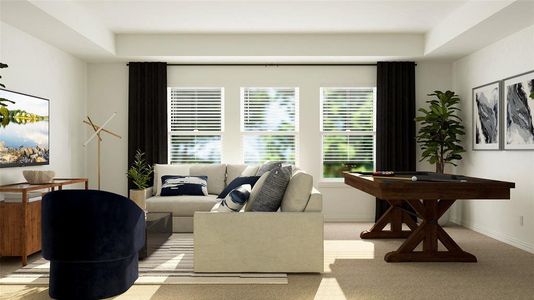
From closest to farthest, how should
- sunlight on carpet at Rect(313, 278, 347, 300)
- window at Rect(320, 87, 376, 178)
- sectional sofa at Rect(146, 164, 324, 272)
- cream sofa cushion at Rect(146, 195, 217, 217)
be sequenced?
sunlight on carpet at Rect(313, 278, 347, 300) → sectional sofa at Rect(146, 164, 324, 272) → cream sofa cushion at Rect(146, 195, 217, 217) → window at Rect(320, 87, 376, 178)

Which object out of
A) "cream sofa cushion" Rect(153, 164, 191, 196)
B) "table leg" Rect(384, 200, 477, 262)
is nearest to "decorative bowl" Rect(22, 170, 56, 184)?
"cream sofa cushion" Rect(153, 164, 191, 196)

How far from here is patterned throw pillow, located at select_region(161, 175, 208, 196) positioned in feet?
21.3

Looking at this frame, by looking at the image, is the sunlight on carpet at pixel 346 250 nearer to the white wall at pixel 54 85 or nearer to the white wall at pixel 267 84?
the white wall at pixel 267 84

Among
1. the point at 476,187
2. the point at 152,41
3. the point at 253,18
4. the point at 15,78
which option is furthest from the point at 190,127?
the point at 476,187

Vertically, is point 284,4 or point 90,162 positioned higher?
point 284,4

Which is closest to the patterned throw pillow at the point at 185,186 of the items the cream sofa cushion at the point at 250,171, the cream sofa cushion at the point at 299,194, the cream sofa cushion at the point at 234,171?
the cream sofa cushion at the point at 234,171

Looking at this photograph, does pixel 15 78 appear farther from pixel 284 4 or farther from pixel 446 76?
pixel 446 76

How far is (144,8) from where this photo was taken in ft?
18.6

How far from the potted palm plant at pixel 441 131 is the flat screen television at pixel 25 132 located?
5.00 metres

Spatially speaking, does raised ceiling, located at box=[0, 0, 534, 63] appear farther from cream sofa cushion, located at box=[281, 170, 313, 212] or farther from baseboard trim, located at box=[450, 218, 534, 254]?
baseboard trim, located at box=[450, 218, 534, 254]

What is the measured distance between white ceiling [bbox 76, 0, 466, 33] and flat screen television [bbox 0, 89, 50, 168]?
4.27 feet

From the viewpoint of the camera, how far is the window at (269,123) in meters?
7.55

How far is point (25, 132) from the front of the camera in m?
5.54

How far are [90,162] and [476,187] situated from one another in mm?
5588
